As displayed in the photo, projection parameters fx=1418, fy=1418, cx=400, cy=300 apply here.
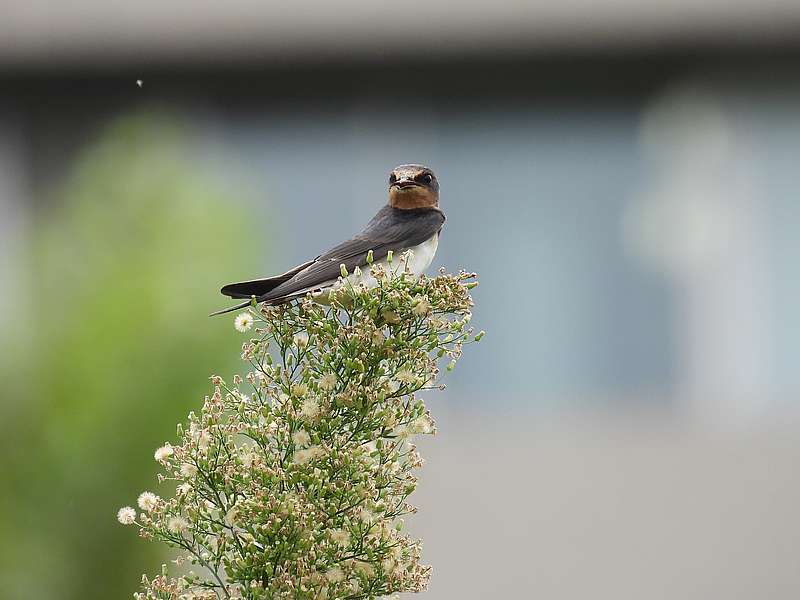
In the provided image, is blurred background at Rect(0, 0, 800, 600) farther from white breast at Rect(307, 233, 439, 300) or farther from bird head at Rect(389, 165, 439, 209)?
white breast at Rect(307, 233, 439, 300)

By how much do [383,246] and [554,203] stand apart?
1098cm

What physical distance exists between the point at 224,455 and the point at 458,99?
11844mm

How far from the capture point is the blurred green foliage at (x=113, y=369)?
7.07 metres

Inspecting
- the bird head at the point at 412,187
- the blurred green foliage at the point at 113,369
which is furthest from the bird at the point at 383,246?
the blurred green foliage at the point at 113,369

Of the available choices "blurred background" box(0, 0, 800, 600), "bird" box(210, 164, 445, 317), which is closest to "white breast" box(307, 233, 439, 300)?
"bird" box(210, 164, 445, 317)

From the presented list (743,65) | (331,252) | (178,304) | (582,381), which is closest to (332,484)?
(331,252)

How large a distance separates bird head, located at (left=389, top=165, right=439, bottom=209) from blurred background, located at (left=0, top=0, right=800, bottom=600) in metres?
9.16

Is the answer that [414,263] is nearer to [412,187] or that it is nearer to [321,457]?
[412,187]

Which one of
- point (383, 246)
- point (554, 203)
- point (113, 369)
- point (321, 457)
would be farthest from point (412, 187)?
point (554, 203)

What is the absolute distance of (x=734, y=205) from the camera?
13.6m

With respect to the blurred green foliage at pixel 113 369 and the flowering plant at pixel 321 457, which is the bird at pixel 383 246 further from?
the blurred green foliage at pixel 113 369

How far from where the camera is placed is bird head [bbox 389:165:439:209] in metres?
2.53

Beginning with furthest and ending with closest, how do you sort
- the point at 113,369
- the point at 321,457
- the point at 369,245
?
the point at 113,369, the point at 369,245, the point at 321,457

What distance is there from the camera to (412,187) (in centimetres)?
258
